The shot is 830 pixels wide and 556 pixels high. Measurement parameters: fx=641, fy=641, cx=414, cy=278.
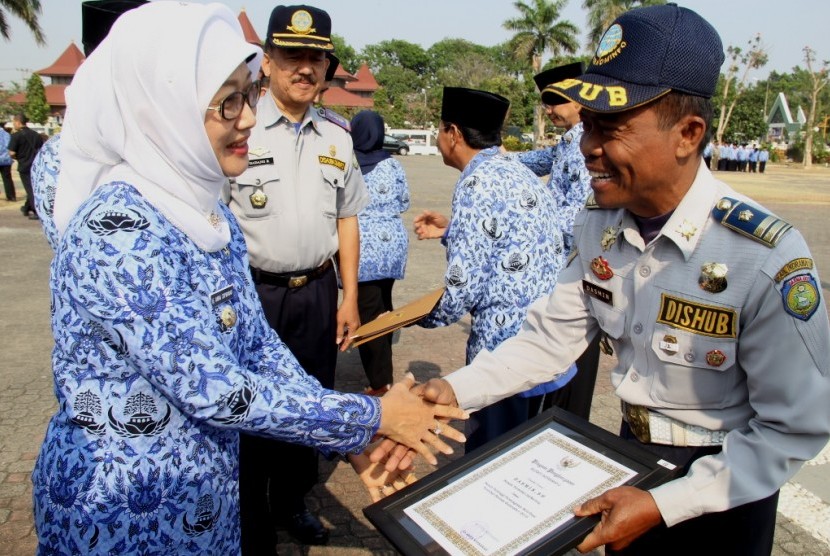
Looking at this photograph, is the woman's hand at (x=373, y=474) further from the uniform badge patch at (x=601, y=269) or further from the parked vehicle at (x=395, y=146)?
the parked vehicle at (x=395, y=146)

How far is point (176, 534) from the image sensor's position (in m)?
1.64

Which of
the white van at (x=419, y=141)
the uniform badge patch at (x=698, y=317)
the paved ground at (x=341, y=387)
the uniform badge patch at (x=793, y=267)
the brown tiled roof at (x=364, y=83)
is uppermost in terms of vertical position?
the brown tiled roof at (x=364, y=83)

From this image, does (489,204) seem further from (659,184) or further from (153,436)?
(153,436)

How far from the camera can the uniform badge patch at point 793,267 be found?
1496 mm

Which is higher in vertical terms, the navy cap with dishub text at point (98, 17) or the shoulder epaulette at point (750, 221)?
the navy cap with dishub text at point (98, 17)

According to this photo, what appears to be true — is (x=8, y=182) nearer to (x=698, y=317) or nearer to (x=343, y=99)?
(x=698, y=317)

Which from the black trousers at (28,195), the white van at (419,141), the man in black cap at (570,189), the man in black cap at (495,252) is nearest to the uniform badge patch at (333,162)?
the man in black cap at (495,252)

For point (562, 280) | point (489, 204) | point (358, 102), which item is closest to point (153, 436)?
point (562, 280)

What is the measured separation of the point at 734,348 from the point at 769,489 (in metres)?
0.34

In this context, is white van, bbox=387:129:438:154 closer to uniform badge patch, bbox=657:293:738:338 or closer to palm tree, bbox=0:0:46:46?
palm tree, bbox=0:0:46:46

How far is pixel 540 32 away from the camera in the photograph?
4209 centimetres

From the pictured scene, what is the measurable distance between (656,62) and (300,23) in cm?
205

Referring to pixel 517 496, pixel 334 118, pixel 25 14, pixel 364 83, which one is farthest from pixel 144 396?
pixel 364 83

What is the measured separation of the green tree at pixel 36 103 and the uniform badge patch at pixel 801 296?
50166mm
